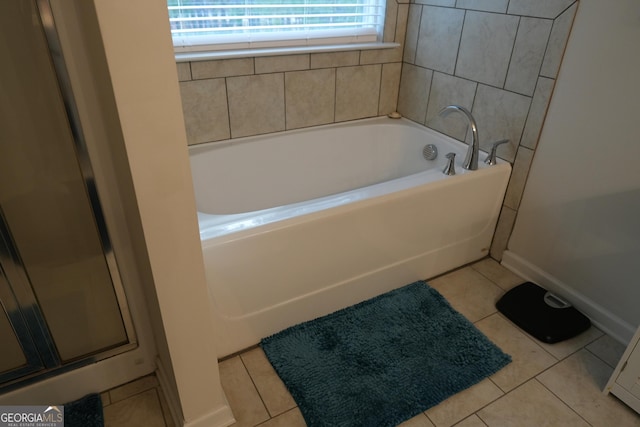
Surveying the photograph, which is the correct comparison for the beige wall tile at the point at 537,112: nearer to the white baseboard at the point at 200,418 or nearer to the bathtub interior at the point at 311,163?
the bathtub interior at the point at 311,163

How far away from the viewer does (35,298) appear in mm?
1250

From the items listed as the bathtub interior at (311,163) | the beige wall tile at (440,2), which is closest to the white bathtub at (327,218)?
the bathtub interior at (311,163)

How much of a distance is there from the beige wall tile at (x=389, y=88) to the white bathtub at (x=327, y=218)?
0.28 ft

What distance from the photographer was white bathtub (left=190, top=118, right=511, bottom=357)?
1493mm

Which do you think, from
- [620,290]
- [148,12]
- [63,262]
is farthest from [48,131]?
[620,290]

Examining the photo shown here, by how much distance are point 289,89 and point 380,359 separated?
1.36 metres

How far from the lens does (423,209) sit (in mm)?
1804

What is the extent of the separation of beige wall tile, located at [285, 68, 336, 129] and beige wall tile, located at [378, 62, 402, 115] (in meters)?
0.34

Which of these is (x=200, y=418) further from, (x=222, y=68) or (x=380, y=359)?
(x=222, y=68)

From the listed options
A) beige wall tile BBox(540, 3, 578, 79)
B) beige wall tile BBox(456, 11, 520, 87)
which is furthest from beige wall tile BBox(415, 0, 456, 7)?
beige wall tile BBox(540, 3, 578, 79)

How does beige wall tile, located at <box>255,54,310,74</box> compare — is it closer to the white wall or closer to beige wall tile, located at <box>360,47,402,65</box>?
beige wall tile, located at <box>360,47,402,65</box>

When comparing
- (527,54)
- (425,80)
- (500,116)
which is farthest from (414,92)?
(527,54)

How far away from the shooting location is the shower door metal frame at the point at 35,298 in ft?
3.27

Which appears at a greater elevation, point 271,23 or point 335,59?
point 271,23
